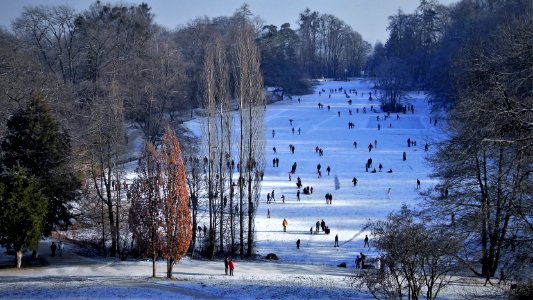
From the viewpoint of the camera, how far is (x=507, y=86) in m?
11.2

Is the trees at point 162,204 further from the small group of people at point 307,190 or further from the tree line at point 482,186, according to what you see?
the small group of people at point 307,190

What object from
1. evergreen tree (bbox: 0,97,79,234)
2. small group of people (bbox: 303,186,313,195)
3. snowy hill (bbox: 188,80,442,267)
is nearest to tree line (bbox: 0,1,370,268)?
evergreen tree (bbox: 0,97,79,234)

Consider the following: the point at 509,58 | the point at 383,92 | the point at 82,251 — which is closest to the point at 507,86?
the point at 509,58

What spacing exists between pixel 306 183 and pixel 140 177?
20.8 metres

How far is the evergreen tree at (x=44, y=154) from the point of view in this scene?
20656 millimetres

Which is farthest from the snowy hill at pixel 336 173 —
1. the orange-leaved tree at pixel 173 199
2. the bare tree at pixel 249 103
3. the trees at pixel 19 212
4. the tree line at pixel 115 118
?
the trees at pixel 19 212

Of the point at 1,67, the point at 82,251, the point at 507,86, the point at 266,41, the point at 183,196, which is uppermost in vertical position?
the point at 266,41

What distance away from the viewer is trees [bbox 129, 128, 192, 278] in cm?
1678

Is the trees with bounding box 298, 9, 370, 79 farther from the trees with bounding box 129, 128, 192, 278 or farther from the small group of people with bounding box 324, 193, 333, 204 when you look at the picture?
the trees with bounding box 129, 128, 192, 278

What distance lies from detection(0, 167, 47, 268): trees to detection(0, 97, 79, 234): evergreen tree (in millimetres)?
1072

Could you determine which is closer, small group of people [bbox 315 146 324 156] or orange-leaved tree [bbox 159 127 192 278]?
orange-leaved tree [bbox 159 127 192 278]

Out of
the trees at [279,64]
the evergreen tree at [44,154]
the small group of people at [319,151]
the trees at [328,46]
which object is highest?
the trees at [328,46]

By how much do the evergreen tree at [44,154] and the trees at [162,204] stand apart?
5.41 m

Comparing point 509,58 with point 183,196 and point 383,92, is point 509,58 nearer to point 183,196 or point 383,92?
point 183,196
